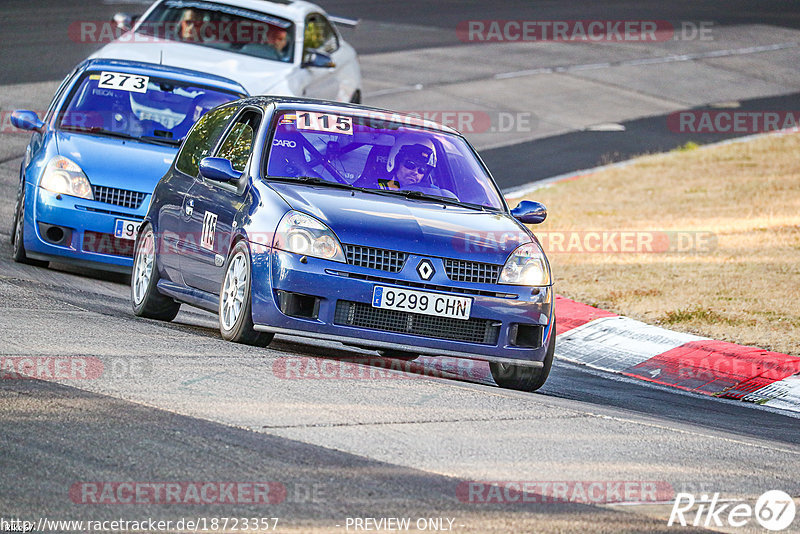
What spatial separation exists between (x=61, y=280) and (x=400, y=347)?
3979mm

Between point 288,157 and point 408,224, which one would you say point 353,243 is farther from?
point 288,157

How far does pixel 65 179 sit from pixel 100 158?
334 millimetres

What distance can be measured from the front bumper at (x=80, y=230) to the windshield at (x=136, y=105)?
3.26 feet

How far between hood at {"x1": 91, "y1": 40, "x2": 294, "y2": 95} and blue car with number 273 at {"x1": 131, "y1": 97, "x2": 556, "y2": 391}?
18.4ft

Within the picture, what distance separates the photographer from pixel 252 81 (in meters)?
15.6

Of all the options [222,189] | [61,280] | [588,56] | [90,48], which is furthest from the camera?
[588,56]

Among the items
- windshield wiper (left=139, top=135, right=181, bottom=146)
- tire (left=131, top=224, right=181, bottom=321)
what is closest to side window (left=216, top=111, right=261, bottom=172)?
tire (left=131, top=224, right=181, bottom=321)

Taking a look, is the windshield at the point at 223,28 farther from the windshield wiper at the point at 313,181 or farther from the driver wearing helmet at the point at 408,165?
the windshield wiper at the point at 313,181

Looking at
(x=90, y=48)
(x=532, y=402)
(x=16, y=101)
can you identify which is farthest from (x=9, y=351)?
(x=90, y=48)

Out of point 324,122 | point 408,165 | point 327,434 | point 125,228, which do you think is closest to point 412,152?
point 408,165

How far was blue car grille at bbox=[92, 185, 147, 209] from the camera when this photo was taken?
A: 37.3ft

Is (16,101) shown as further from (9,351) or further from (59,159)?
(9,351)

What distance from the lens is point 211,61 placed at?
15.8m

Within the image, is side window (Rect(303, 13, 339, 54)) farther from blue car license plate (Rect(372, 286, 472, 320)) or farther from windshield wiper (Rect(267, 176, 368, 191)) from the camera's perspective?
blue car license plate (Rect(372, 286, 472, 320))
